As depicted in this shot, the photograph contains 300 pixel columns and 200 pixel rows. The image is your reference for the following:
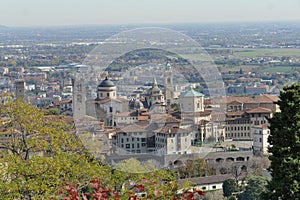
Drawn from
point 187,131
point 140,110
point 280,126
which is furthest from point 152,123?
point 280,126

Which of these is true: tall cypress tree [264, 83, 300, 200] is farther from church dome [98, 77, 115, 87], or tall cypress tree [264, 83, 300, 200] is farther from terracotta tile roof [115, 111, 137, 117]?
church dome [98, 77, 115, 87]

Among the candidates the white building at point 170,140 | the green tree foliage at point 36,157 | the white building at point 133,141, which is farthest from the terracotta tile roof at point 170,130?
the green tree foliage at point 36,157

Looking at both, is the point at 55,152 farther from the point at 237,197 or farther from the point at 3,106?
the point at 237,197

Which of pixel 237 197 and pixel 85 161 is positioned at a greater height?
pixel 85 161

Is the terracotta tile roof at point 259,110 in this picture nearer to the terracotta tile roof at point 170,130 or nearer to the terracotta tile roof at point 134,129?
the terracotta tile roof at point 170,130

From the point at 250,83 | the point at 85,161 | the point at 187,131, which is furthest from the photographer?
the point at 250,83

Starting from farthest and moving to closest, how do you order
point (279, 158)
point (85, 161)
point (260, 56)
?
point (260, 56) < point (85, 161) < point (279, 158)
